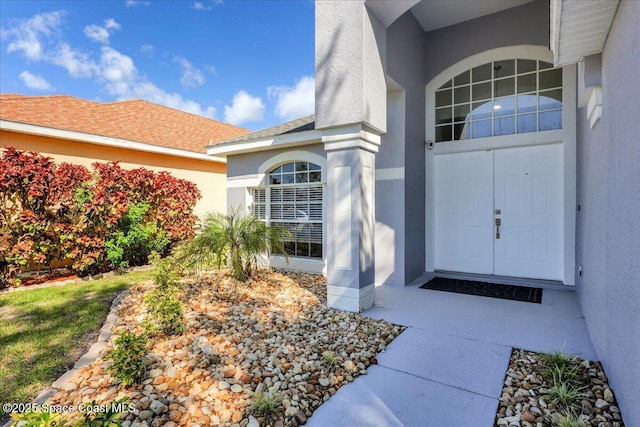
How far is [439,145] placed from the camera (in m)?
7.04

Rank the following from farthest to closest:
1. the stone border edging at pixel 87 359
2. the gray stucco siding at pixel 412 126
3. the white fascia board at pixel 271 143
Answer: the white fascia board at pixel 271 143
the gray stucco siding at pixel 412 126
the stone border edging at pixel 87 359

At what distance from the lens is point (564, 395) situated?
2629 millimetres

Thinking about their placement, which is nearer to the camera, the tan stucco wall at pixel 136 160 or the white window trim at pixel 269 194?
the white window trim at pixel 269 194

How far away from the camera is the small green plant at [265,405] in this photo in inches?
101

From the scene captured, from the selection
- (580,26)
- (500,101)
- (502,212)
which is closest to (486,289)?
(502,212)

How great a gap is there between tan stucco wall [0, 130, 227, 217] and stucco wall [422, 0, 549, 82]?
28.1ft

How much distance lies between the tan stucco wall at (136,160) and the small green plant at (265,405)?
8.94 metres

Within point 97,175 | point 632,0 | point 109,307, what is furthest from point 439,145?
point 97,175

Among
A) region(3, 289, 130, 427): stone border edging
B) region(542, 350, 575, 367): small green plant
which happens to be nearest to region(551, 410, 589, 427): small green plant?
region(542, 350, 575, 367): small green plant

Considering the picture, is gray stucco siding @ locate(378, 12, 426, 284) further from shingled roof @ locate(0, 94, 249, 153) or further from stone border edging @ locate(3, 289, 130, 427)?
shingled roof @ locate(0, 94, 249, 153)

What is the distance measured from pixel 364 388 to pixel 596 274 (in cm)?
290

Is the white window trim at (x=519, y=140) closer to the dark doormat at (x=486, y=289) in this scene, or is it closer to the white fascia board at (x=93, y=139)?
the dark doormat at (x=486, y=289)

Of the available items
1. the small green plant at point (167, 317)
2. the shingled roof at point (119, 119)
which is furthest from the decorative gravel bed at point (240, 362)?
the shingled roof at point (119, 119)

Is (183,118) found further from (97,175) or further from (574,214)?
(574,214)
